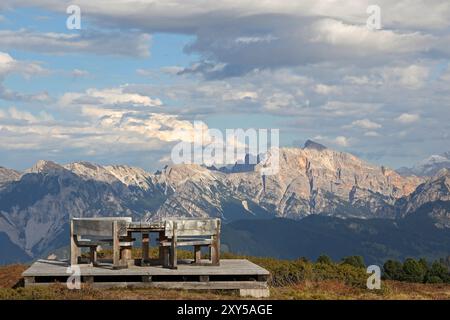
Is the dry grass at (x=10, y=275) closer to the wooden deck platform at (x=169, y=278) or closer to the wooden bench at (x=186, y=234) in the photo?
the wooden deck platform at (x=169, y=278)

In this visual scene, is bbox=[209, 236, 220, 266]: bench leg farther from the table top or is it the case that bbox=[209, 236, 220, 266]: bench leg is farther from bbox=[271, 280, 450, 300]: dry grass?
bbox=[271, 280, 450, 300]: dry grass

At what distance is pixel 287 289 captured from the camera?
→ 33719 mm

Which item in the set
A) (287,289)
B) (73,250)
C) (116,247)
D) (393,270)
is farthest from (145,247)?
(393,270)

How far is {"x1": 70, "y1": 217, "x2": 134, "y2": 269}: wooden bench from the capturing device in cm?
3362

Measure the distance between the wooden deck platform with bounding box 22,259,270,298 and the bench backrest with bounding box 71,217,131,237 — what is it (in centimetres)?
179

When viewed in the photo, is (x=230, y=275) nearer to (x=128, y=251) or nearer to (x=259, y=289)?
(x=259, y=289)

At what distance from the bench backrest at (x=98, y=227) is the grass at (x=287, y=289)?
12.4 ft

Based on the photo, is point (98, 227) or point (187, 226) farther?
point (187, 226)

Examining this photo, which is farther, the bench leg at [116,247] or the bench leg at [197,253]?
the bench leg at [197,253]

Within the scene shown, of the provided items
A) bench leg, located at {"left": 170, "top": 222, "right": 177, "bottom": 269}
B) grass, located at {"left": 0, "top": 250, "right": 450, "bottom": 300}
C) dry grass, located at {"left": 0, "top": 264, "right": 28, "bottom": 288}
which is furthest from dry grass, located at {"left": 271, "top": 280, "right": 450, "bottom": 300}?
dry grass, located at {"left": 0, "top": 264, "right": 28, "bottom": 288}

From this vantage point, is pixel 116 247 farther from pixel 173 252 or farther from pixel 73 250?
pixel 73 250

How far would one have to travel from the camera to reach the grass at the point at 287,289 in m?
28.5

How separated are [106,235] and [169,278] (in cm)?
372

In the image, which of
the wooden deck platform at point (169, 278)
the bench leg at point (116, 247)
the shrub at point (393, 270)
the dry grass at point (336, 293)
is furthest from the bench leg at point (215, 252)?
the shrub at point (393, 270)
